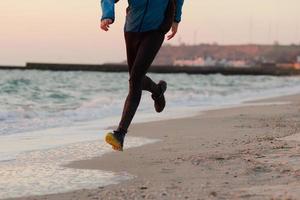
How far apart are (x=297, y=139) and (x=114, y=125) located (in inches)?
139

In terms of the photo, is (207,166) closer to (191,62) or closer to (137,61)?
(137,61)

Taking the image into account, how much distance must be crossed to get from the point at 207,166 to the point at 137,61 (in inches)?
37.2

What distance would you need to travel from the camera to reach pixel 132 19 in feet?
14.2

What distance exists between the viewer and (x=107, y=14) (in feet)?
13.2

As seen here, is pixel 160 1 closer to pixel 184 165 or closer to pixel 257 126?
pixel 184 165

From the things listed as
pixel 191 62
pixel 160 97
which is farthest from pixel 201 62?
pixel 160 97

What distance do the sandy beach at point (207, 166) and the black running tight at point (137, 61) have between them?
0.39 metres

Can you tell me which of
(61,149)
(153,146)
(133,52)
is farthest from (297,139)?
(61,149)

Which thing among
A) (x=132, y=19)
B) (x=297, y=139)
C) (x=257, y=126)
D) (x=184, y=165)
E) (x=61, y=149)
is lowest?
(x=257, y=126)

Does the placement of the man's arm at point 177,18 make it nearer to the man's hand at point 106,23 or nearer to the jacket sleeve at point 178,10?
the jacket sleeve at point 178,10

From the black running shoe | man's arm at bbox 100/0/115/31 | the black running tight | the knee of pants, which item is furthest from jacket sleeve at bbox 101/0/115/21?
the black running shoe

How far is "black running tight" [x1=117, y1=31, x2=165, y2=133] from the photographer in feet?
14.1

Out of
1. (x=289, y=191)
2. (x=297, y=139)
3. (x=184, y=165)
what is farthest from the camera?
(x=297, y=139)

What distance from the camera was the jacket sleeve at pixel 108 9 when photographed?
4.02m
